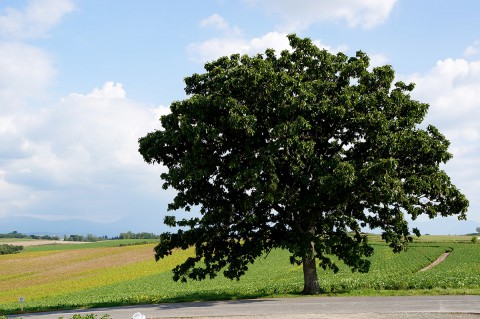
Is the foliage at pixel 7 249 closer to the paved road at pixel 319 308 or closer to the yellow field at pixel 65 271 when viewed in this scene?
the yellow field at pixel 65 271

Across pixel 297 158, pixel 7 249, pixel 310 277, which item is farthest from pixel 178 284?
pixel 7 249

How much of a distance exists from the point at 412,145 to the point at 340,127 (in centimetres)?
362

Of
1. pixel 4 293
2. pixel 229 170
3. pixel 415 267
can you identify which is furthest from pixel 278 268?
pixel 229 170

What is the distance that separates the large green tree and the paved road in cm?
265

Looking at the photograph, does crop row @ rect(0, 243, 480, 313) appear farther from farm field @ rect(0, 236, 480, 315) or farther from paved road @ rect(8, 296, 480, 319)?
paved road @ rect(8, 296, 480, 319)

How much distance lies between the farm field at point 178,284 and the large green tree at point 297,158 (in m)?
2.51

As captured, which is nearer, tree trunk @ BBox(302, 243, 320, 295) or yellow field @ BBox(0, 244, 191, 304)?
tree trunk @ BBox(302, 243, 320, 295)

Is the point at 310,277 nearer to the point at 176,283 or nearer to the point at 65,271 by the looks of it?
the point at 176,283

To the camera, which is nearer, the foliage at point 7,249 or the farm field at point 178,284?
the farm field at point 178,284

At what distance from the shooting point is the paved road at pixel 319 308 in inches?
732

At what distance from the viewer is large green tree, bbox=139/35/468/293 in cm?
2264

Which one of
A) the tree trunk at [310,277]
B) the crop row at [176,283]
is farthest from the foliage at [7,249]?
the tree trunk at [310,277]

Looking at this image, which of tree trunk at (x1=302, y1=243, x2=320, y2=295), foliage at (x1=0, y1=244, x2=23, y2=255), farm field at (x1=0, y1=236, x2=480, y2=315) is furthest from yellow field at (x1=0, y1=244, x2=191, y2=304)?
foliage at (x1=0, y1=244, x2=23, y2=255)

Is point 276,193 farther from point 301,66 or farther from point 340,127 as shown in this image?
point 301,66
